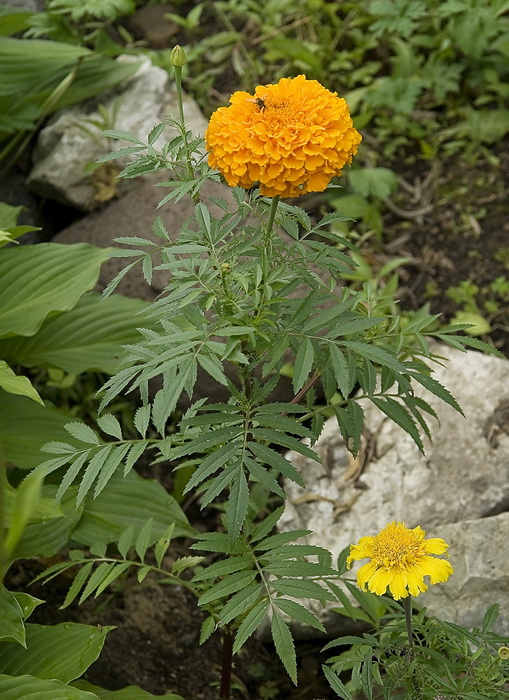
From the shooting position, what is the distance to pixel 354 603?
8.01 feet

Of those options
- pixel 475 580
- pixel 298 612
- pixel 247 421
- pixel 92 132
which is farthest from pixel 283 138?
pixel 92 132

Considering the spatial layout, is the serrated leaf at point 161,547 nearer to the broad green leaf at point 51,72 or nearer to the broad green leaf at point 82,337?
the broad green leaf at point 82,337

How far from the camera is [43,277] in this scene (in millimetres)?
2816

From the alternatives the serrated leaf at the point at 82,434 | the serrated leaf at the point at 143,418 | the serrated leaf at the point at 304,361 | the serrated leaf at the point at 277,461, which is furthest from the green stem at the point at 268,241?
the serrated leaf at the point at 82,434

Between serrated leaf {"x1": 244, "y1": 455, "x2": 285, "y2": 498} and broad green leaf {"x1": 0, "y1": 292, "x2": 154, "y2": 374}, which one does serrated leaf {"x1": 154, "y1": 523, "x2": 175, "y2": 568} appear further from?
broad green leaf {"x1": 0, "y1": 292, "x2": 154, "y2": 374}

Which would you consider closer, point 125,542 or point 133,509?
point 125,542

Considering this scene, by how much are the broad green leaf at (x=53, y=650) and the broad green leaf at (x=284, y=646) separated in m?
0.68

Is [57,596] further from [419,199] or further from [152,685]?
[419,199]

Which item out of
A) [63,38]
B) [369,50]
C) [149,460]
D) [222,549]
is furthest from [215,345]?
[369,50]

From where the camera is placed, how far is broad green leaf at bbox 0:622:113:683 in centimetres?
210

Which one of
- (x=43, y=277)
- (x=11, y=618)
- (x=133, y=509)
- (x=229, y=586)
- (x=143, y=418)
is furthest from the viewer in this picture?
(x=43, y=277)

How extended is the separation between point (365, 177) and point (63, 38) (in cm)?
150

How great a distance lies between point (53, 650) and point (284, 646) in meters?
0.82

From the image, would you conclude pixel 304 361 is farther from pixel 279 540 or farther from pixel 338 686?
pixel 338 686
